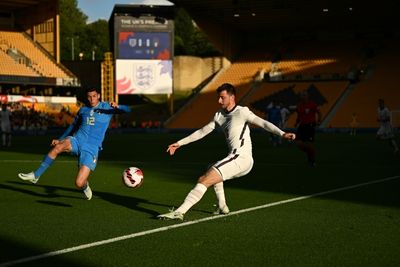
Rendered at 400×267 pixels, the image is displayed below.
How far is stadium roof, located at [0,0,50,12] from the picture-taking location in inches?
2298

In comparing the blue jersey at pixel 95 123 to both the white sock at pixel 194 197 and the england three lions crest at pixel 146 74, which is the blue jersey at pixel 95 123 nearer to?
the white sock at pixel 194 197

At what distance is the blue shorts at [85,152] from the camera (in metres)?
10.2

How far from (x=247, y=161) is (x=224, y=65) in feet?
175

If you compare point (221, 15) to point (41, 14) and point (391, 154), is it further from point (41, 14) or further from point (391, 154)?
point (391, 154)

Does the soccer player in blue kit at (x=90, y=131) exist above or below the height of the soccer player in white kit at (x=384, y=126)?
above

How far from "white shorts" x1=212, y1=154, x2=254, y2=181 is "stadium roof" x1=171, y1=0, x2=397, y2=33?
43.6 metres

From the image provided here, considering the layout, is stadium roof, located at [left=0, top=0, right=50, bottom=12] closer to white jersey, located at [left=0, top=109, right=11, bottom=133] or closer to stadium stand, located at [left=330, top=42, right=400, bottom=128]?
stadium stand, located at [left=330, top=42, right=400, bottom=128]

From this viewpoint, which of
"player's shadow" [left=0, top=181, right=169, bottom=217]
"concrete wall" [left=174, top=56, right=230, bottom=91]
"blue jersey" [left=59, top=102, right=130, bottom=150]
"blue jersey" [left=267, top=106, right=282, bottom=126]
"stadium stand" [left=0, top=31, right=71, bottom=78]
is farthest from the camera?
"concrete wall" [left=174, top=56, right=230, bottom=91]

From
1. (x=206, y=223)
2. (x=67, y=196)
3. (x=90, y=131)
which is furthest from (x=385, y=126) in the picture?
(x=206, y=223)

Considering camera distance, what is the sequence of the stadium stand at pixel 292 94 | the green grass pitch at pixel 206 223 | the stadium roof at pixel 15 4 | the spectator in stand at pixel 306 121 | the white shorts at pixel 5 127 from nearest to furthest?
1. the green grass pitch at pixel 206 223
2. the spectator in stand at pixel 306 121
3. the white shorts at pixel 5 127
4. the stadium stand at pixel 292 94
5. the stadium roof at pixel 15 4

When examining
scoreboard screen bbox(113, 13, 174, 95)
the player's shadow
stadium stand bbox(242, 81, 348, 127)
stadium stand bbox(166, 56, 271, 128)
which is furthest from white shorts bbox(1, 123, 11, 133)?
stadium stand bbox(242, 81, 348, 127)

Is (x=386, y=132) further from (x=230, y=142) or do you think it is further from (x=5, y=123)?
(x=5, y=123)

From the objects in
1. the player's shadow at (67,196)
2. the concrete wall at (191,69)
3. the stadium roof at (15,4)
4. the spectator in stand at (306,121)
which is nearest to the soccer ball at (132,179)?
the player's shadow at (67,196)

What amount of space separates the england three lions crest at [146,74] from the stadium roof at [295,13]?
642 centimetres
